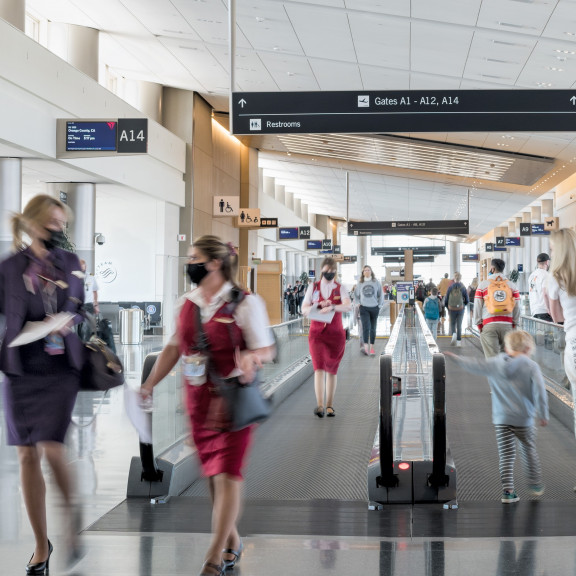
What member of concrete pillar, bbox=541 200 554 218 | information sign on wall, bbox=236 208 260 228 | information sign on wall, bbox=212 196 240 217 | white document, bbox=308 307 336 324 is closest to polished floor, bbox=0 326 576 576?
white document, bbox=308 307 336 324

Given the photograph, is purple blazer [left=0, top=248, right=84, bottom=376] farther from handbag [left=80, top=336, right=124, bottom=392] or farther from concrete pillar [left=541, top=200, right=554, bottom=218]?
concrete pillar [left=541, top=200, right=554, bottom=218]

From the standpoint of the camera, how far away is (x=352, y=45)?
49.4 ft

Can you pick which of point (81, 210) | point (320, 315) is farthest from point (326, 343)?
point (81, 210)

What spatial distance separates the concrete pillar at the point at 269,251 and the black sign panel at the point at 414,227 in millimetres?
14451

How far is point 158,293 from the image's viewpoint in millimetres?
23391

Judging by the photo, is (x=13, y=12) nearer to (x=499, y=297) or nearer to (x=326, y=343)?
(x=326, y=343)

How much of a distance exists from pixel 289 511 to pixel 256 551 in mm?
945

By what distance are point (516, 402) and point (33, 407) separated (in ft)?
A: 9.88

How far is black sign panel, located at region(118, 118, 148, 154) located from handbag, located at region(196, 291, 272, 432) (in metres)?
11.6

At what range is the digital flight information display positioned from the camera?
14.6 meters

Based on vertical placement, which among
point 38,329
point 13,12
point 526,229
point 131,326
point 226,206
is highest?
point 13,12

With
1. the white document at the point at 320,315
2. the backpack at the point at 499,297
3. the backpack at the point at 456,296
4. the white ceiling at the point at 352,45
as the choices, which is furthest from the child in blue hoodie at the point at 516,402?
the backpack at the point at 456,296

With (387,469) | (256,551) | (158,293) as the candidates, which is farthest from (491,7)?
(158,293)

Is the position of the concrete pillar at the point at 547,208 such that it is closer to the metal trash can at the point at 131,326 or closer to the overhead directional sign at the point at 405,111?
the metal trash can at the point at 131,326
